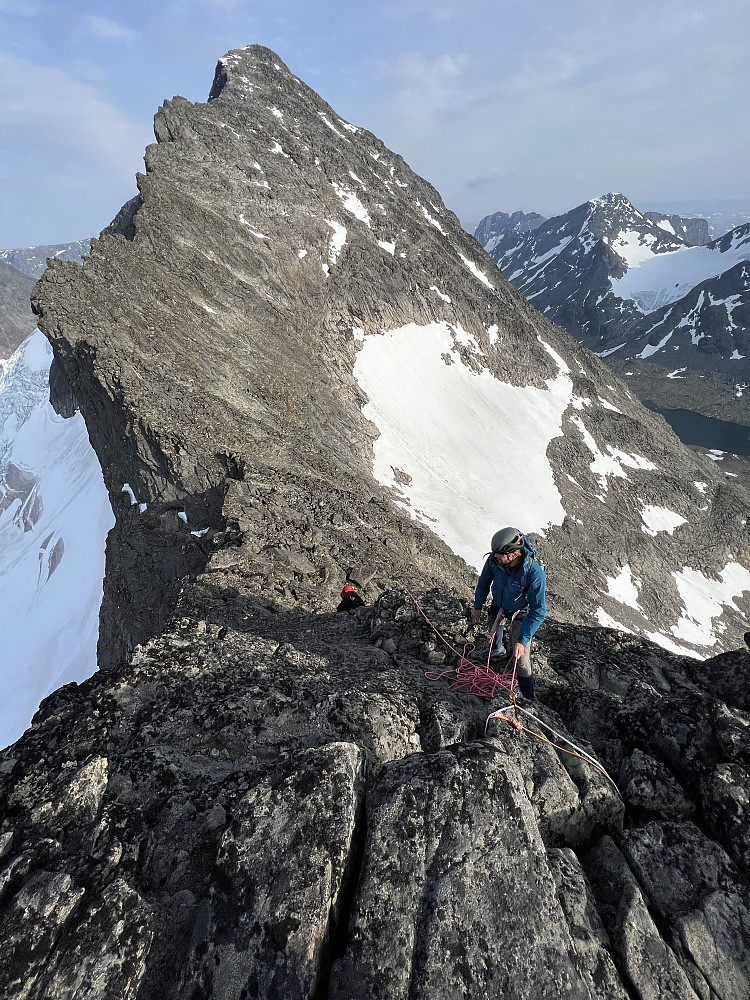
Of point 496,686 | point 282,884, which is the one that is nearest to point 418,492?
point 496,686

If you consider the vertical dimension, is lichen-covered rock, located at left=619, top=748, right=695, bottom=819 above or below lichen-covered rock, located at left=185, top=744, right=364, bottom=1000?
above

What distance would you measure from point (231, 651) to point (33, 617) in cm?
4332

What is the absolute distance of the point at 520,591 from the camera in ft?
29.6

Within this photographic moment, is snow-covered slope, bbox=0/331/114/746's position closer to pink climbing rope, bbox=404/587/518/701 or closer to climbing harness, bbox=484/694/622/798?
pink climbing rope, bbox=404/587/518/701

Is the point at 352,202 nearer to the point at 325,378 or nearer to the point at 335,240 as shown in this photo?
the point at 335,240

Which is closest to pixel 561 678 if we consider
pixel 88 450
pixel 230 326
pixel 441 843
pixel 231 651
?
pixel 441 843

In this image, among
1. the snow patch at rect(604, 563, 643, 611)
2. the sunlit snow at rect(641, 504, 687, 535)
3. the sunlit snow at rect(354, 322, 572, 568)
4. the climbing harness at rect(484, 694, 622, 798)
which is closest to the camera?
the climbing harness at rect(484, 694, 622, 798)

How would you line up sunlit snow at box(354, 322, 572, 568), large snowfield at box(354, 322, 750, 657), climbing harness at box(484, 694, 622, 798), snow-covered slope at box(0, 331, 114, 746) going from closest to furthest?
climbing harness at box(484, 694, 622, 798)
snow-covered slope at box(0, 331, 114, 746)
sunlit snow at box(354, 322, 572, 568)
large snowfield at box(354, 322, 750, 657)

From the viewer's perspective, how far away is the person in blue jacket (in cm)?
855

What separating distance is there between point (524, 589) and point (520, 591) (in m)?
0.16

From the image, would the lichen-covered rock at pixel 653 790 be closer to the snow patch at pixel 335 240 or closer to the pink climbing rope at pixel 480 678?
the pink climbing rope at pixel 480 678

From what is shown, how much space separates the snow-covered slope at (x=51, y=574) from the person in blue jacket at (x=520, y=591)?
2969cm

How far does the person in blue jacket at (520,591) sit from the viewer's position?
8.55m

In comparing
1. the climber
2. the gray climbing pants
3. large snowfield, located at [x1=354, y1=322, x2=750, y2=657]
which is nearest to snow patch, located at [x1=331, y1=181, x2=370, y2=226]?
large snowfield, located at [x1=354, y1=322, x2=750, y2=657]
